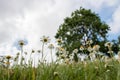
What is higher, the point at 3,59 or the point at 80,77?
the point at 3,59

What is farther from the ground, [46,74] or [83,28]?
[83,28]

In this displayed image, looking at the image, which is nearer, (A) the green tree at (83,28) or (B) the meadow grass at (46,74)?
(B) the meadow grass at (46,74)

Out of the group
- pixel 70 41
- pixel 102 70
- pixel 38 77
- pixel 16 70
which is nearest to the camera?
pixel 38 77

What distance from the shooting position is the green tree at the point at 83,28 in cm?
5681

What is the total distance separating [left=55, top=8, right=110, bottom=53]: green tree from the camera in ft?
186

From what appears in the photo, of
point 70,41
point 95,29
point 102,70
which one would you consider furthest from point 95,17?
Answer: point 102,70

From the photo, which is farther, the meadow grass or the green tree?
the green tree

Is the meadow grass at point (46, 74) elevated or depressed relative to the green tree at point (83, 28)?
depressed

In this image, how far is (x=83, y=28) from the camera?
57.7 metres

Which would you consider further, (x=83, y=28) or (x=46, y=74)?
(x=83, y=28)

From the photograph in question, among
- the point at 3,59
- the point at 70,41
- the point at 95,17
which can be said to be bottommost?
the point at 3,59

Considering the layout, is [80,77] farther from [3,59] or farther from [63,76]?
[3,59]

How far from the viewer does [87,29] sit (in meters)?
58.1

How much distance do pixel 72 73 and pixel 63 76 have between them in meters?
0.46
